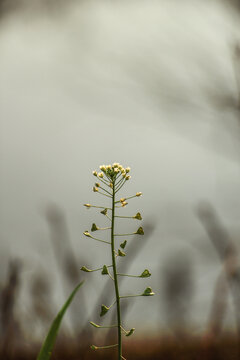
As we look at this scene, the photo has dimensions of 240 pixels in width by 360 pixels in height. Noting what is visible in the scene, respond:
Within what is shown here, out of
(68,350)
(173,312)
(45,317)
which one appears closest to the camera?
(173,312)

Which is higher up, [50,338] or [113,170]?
[113,170]

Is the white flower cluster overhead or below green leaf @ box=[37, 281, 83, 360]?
overhead

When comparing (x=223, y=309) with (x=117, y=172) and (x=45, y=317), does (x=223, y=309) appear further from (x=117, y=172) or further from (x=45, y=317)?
(x=45, y=317)

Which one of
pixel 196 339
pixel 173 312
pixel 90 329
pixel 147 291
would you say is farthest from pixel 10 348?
pixel 196 339

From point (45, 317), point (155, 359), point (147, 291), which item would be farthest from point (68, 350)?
point (147, 291)

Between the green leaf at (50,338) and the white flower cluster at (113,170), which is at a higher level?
the white flower cluster at (113,170)

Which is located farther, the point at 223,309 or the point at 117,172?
the point at 223,309

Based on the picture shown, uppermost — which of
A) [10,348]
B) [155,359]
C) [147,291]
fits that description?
[147,291]

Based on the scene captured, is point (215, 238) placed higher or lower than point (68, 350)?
higher

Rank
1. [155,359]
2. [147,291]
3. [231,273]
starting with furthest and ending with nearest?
[155,359] → [231,273] → [147,291]

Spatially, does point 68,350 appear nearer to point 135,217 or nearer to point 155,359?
point 155,359
